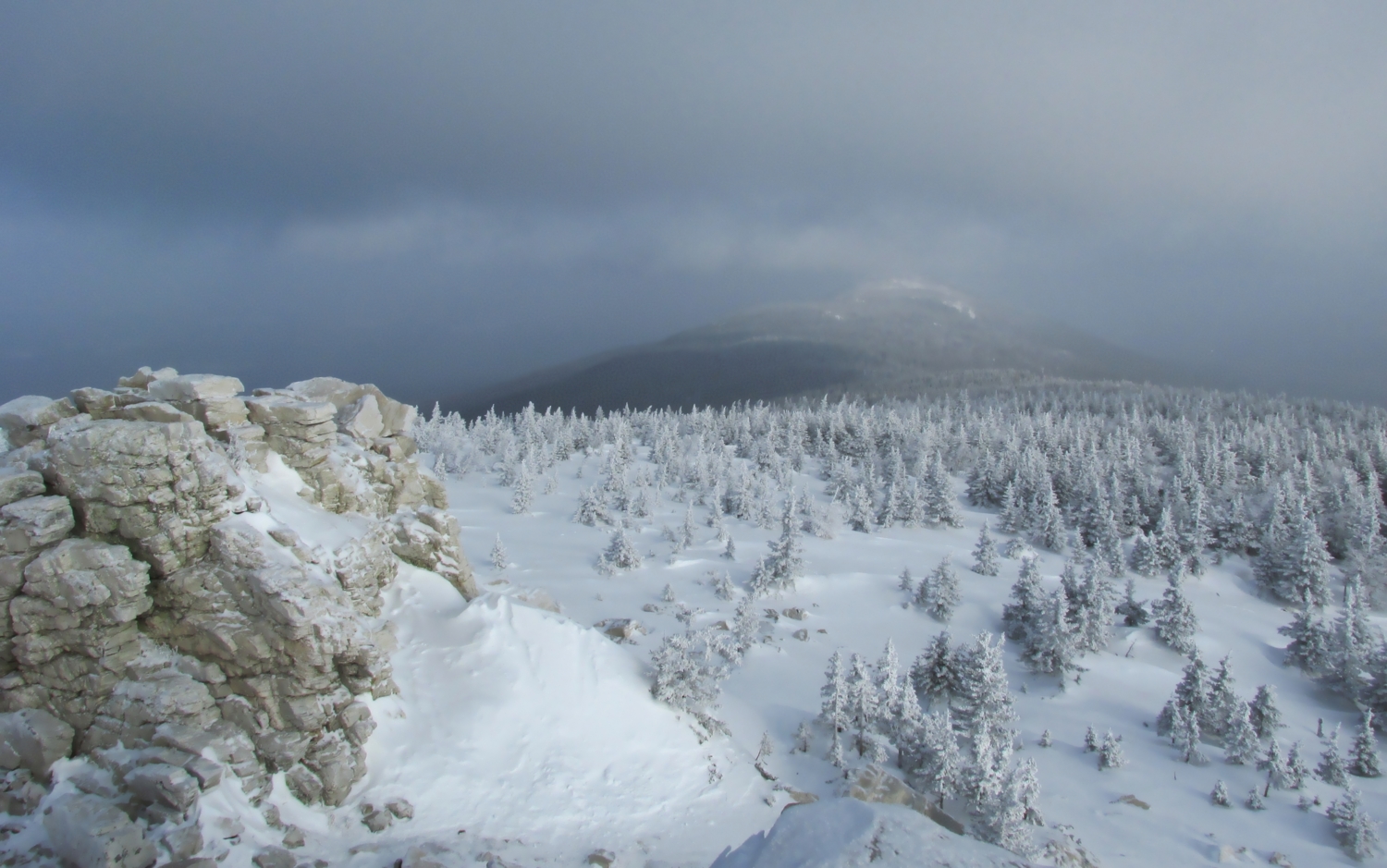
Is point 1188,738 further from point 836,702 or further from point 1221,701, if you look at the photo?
point 836,702

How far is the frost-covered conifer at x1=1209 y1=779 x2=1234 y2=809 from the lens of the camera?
92.4 feet

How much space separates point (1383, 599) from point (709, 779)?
77.6 meters

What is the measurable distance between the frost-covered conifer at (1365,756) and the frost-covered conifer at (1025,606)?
1581 cm

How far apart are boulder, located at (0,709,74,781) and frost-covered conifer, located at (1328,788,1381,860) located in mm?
43259

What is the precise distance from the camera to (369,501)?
21828mm

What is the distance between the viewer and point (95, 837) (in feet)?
38.1

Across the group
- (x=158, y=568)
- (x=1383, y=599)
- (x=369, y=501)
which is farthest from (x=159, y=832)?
(x=1383, y=599)

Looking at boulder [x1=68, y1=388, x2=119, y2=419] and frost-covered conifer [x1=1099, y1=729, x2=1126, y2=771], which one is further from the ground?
boulder [x1=68, y1=388, x2=119, y2=419]

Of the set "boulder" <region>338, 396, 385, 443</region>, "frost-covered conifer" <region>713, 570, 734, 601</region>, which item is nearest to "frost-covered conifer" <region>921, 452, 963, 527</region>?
"frost-covered conifer" <region>713, 570, 734, 601</region>

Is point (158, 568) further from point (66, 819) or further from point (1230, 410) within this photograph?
point (1230, 410)

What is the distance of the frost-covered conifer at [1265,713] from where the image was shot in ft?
111

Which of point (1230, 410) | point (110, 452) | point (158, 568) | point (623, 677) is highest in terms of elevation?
point (1230, 410)

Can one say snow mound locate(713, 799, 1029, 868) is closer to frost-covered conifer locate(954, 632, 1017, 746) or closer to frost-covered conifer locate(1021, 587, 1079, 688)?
frost-covered conifer locate(954, 632, 1017, 746)

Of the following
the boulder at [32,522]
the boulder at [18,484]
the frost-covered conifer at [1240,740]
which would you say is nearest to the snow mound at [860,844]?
the boulder at [32,522]
